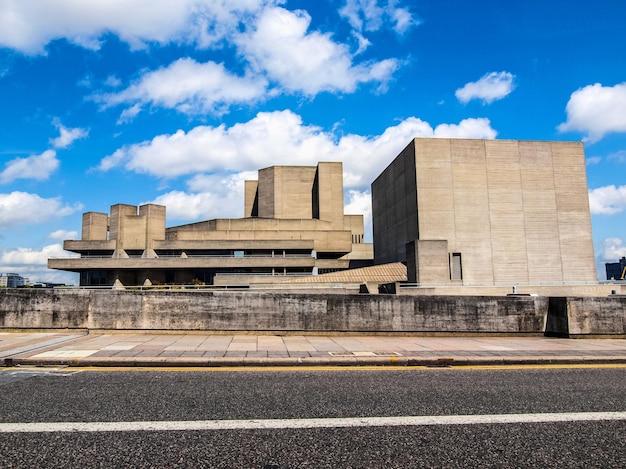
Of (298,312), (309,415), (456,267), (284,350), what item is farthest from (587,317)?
(456,267)

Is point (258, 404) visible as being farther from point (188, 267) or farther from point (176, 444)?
point (188, 267)

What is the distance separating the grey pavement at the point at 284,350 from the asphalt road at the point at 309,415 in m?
0.84

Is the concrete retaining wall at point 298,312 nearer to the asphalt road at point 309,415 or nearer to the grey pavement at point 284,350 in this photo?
the grey pavement at point 284,350

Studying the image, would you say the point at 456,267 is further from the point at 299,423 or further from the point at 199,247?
the point at 299,423

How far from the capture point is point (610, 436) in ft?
15.9

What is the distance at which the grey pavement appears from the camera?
9230 mm

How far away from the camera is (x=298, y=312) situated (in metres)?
13.9

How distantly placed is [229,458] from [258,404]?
1952 millimetres

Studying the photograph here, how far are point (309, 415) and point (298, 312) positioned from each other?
27.3 ft

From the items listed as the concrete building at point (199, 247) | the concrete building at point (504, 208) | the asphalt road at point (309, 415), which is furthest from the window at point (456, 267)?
the asphalt road at point (309, 415)

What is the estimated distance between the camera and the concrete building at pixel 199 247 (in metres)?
65.8

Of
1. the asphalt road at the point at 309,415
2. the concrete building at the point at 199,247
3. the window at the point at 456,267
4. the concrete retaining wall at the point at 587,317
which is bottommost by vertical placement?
the asphalt road at the point at 309,415

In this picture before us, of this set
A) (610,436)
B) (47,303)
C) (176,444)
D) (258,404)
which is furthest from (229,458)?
(47,303)

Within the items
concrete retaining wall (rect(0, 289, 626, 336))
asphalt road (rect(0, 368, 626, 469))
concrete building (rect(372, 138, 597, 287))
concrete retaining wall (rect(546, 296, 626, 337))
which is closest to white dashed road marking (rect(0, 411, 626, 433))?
asphalt road (rect(0, 368, 626, 469))
